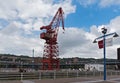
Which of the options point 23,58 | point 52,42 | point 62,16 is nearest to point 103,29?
point 52,42

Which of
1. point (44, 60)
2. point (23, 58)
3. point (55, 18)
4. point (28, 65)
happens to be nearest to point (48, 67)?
point (44, 60)

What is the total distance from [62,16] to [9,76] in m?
72.2

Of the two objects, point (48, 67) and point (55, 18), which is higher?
point (55, 18)

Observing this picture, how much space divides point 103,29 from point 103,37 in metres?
1.24

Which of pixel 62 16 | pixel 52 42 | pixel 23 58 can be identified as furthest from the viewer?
pixel 23 58

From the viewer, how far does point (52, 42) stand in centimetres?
9806

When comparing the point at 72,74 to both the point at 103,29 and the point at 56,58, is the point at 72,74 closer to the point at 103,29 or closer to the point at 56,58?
the point at 103,29

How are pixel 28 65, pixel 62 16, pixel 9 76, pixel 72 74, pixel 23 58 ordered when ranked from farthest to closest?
pixel 23 58
pixel 28 65
pixel 62 16
pixel 72 74
pixel 9 76

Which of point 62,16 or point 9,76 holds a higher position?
point 62,16

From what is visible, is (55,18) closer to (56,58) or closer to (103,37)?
(56,58)

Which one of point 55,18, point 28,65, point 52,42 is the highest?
point 55,18

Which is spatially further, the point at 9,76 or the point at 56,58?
the point at 56,58

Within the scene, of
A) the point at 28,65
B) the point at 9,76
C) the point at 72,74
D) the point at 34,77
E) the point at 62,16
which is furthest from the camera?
the point at 28,65

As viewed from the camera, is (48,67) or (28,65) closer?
(48,67)
